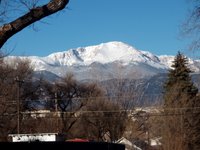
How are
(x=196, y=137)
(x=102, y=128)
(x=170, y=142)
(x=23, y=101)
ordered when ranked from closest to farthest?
(x=170, y=142), (x=196, y=137), (x=23, y=101), (x=102, y=128)

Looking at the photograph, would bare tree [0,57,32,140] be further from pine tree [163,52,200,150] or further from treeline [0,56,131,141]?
pine tree [163,52,200,150]

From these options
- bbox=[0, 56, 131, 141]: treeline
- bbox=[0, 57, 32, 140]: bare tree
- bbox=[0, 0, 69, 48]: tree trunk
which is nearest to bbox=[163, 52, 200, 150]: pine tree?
bbox=[0, 56, 131, 141]: treeline

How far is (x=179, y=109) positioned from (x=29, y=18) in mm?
50027

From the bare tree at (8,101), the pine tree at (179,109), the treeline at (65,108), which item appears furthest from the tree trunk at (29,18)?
the treeline at (65,108)

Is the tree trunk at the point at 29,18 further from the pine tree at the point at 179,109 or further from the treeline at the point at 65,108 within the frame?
the treeline at the point at 65,108

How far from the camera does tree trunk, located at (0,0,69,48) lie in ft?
37.9

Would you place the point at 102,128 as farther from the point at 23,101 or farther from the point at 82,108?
the point at 23,101

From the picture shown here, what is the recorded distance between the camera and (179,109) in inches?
2379

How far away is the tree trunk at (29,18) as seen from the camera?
11.5 m

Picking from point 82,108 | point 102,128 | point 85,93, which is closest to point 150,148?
point 102,128

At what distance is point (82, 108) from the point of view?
279 feet

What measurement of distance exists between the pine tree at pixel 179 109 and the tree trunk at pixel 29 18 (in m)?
42.7

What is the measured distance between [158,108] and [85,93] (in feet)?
85.9

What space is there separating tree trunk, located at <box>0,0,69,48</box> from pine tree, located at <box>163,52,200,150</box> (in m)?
42.7
